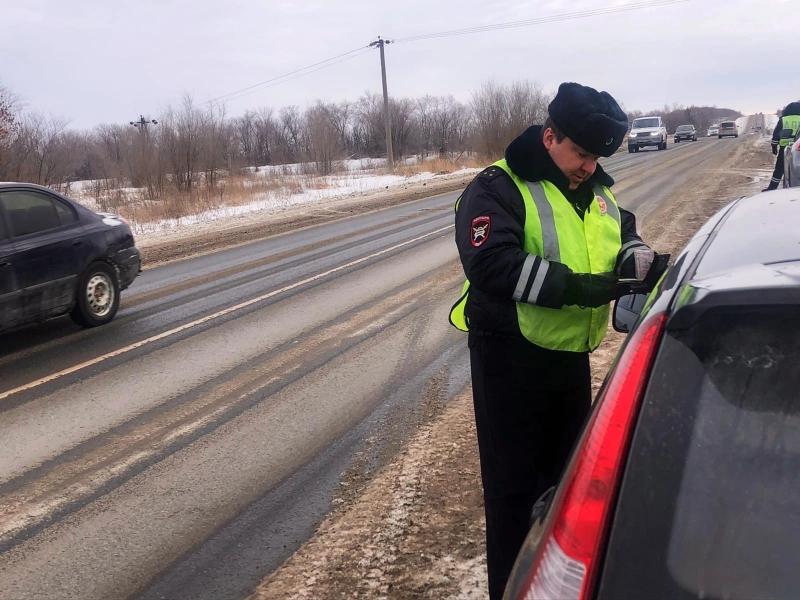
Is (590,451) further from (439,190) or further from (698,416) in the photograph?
(439,190)

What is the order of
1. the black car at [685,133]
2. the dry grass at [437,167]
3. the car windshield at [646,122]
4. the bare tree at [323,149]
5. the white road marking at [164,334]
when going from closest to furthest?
the white road marking at [164,334] < the dry grass at [437,167] < the car windshield at [646,122] < the bare tree at [323,149] < the black car at [685,133]

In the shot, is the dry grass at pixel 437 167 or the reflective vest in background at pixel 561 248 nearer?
the reflective vest in background at pixel 561 248

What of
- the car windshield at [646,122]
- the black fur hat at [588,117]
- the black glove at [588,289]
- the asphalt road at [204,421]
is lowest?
the asphalt road at [204,421]

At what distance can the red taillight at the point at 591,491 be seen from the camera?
1277mm

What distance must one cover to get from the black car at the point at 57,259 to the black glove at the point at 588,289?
6100 mm

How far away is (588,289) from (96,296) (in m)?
6.86

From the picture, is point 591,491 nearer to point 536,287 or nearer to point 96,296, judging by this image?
point 536,287

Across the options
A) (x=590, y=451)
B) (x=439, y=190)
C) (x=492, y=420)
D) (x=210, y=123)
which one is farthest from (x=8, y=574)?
(x=210, y=123)

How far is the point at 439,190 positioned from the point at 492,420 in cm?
2413

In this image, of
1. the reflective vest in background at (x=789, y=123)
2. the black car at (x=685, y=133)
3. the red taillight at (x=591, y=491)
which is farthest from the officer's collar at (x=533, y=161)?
the black car at (x=685, y=133)

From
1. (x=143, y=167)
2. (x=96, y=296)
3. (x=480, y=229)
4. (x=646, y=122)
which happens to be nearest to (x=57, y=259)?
(x=96, y=296)

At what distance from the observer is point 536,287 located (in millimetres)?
2316

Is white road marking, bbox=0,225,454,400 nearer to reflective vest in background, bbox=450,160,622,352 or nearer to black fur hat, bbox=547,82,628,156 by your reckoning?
reflective vest in background, bbox=450,160,622,352

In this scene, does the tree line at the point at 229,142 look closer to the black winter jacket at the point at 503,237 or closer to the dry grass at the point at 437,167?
the dry grass at the point at 437,167
